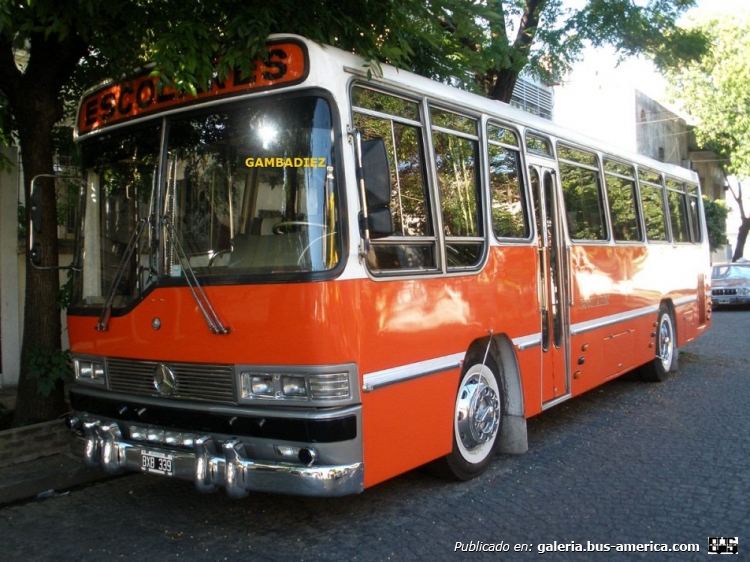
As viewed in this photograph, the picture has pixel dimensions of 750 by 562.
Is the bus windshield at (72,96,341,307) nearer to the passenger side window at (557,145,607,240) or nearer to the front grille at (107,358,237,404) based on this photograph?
the front grille at (107,358,237,404)

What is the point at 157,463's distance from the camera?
15.4 ft

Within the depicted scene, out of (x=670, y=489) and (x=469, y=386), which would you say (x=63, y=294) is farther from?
(x=670, y=489)

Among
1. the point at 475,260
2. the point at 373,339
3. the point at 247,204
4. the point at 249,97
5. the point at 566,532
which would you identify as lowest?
the point at 566,532

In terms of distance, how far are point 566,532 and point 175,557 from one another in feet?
7.84

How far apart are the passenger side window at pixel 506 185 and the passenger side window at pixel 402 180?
3.61 feet

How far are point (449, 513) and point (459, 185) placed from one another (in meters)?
2.36

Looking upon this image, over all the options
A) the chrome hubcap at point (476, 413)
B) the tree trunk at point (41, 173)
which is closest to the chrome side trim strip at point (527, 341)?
the chrome hubcap at point (476, 413)

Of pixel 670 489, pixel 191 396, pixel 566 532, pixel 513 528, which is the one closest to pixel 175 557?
pixel 191 396

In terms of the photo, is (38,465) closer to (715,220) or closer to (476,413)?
(476,413)

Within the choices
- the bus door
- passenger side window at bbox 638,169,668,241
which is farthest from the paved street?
passenger side window at bbox 638,169,668,241

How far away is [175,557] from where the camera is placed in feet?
14.6

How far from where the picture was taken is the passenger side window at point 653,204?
31.9ft

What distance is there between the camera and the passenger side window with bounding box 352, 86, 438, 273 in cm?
467

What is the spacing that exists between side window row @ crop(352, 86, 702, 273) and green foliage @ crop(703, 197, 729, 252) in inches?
1094
